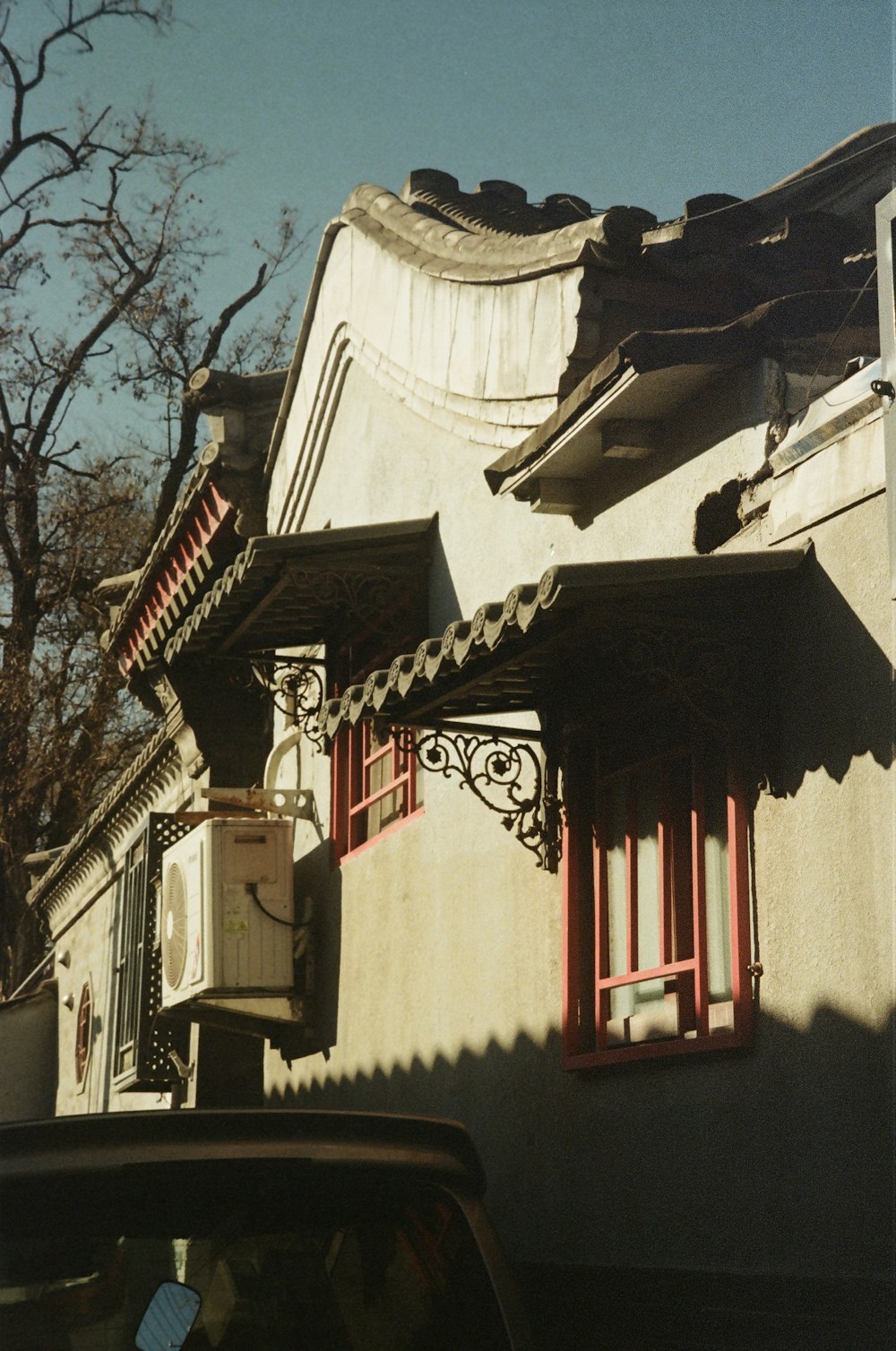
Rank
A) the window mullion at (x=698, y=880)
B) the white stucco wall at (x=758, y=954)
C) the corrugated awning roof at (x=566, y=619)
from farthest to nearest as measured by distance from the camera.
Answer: the window mullion at (x=698, y=880), the corrugated awning roof at (x=566, y=619), the white stucco wall at (x=758, y=954)

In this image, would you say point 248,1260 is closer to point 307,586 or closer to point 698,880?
point 698,880

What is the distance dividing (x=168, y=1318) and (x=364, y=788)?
7.33 meters

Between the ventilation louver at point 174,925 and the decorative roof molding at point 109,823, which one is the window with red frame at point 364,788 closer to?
the ventilation louver at point 174,925

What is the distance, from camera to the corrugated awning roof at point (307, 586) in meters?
8.41

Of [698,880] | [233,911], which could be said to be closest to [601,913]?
[698,880]

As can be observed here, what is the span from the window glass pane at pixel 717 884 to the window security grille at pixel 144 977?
666cm

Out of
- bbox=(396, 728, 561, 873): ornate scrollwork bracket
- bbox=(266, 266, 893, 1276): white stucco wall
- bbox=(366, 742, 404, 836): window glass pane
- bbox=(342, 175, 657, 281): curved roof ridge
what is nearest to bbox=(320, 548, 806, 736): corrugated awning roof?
bbox=(266, 266, 893, 1276): white stucco wall

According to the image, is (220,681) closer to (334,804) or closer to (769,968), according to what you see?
(334,804)

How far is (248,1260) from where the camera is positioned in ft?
10.4

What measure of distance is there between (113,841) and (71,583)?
739cm

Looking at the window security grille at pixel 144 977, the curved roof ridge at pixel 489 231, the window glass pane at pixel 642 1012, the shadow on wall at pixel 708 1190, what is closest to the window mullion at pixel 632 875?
the window glass pane at pixel 642 1012

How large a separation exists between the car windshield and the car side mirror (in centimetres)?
1

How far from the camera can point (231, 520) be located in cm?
1255

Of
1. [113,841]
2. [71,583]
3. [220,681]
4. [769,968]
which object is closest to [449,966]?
[769,968]
